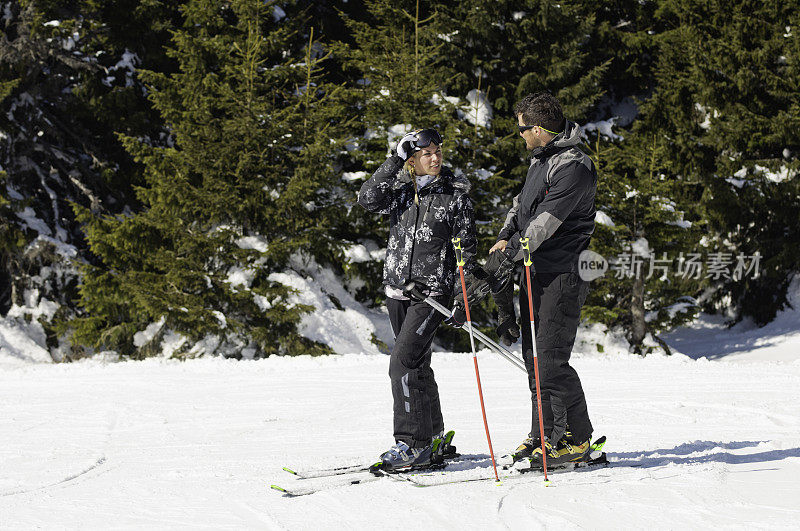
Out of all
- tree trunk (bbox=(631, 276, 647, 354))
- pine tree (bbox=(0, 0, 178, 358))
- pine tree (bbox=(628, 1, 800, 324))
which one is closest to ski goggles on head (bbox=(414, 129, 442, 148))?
tree trunk (bbox=(631, 276, 647, 354))

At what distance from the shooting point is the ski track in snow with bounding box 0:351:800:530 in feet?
10.5

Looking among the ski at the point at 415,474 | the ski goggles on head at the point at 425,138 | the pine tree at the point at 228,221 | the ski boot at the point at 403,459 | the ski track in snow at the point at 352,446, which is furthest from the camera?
the pine tree at the point at 228,221

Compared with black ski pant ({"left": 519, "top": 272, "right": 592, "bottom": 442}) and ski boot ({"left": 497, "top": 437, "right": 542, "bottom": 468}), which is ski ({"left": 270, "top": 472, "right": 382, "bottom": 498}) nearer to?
ski boot ({"left": 497, "top": 437, "right": 542, "bottom": 468})

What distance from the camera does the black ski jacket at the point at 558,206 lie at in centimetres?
387

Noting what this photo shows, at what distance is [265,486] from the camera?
3777 millimetres

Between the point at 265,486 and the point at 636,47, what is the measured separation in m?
15.0

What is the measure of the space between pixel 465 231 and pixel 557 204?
1.85 ft

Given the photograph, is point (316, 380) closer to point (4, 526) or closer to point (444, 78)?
point (4, 526)

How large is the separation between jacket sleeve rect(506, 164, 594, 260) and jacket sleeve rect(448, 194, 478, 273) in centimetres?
27

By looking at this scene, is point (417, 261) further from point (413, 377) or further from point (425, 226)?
point (413, 377)

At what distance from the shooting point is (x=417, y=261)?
4.11 metres

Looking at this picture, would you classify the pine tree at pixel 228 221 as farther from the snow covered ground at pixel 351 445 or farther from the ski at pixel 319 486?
the ski at pixel 319 486
